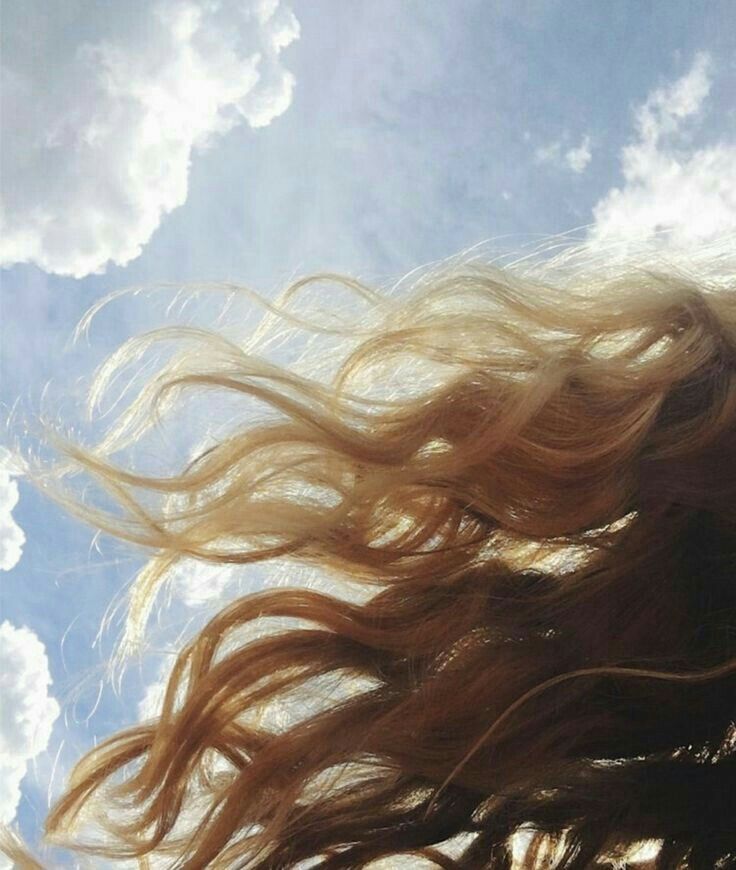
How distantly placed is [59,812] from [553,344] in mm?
536

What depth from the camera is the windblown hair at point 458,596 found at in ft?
2.43

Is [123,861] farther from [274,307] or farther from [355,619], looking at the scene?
[274,307]

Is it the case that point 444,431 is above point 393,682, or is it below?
above

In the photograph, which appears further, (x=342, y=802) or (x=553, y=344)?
(x=553, y=344)

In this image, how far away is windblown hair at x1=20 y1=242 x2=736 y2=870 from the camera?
2.43 ft

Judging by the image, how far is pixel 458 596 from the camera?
79 centimetres

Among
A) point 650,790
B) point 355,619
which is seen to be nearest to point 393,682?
point 355,619

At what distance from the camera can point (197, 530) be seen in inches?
33.2

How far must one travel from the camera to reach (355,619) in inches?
31.6

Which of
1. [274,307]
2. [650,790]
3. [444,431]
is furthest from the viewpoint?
[274,307]

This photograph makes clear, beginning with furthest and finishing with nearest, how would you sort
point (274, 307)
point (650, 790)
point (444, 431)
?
point (274, 307)
point (444, 431)
point (650, 790)

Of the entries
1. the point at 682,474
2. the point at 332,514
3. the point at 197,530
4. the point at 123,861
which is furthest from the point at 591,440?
the point at 123,861

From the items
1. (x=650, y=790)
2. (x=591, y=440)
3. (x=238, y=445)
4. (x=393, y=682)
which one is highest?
(x=238, y=445)

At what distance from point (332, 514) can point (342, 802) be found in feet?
0.69
